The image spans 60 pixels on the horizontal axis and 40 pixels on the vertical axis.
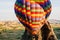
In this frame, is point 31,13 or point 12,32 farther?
point 12,32

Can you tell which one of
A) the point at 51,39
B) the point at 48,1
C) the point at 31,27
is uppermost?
the point at 48,1

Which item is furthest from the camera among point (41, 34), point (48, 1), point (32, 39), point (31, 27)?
point (41, 34)

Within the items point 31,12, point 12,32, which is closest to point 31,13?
point 31,12

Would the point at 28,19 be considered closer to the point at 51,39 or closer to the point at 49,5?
the point at 49,5

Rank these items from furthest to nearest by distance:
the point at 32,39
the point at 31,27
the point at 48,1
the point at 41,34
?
the point at 41,34
the point at 32,39
the point at 48,1
the point at 31,27

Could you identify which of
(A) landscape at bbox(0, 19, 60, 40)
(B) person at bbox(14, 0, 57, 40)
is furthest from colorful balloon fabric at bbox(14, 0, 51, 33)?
(A) landscape at bbox(0, 19, 60, 40)

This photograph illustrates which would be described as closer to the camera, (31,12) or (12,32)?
(31,12)

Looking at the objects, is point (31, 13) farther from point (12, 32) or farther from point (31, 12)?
point (12, 32)

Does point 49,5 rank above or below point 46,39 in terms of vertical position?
above

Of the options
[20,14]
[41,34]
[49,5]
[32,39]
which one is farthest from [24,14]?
[41,34]

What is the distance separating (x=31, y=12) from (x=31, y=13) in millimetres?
82

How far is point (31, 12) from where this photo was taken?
23094 millimetres

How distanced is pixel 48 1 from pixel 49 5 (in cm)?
33

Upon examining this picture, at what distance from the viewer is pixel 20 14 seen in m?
23.2
